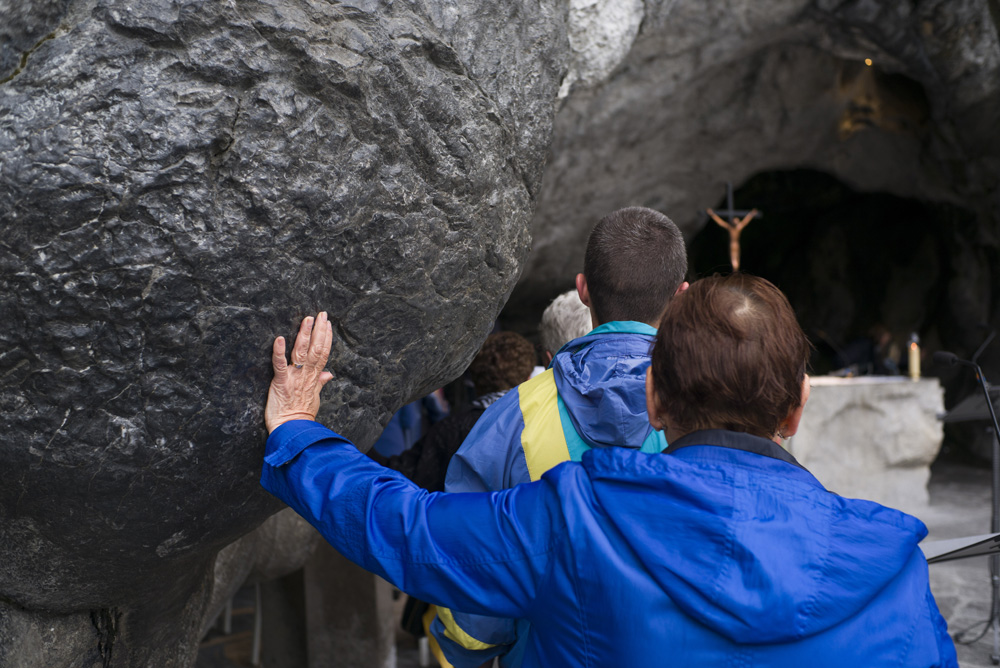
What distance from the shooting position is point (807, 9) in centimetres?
523

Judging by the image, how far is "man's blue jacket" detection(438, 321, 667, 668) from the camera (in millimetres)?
1288

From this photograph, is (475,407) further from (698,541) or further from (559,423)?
(698,541)

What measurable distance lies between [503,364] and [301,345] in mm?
999

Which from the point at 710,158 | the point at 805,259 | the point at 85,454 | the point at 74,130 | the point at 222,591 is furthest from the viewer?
the point at 805,259

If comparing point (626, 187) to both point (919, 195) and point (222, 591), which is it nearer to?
point (919, 195)

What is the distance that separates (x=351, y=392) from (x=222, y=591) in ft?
3.65

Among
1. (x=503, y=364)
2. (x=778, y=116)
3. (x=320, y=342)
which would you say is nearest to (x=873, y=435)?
(x=778, y=116)

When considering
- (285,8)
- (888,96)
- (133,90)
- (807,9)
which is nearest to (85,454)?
(133,90)

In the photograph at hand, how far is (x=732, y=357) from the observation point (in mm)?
905

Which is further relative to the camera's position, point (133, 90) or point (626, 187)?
point (626, 187)

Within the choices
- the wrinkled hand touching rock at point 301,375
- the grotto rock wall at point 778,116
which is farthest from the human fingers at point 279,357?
the grotto rock wall at point 778,116

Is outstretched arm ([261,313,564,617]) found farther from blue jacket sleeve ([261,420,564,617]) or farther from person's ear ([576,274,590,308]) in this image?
person's ear ([576,274,590,308])

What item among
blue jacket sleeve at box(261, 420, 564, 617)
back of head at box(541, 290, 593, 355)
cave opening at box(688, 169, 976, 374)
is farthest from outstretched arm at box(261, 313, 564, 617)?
cave opening at box(688, 169, 976, 374)

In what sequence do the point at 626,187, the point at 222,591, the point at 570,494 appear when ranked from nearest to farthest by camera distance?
the point at 570,494 → the point at 222,591 → the point at 626,187
